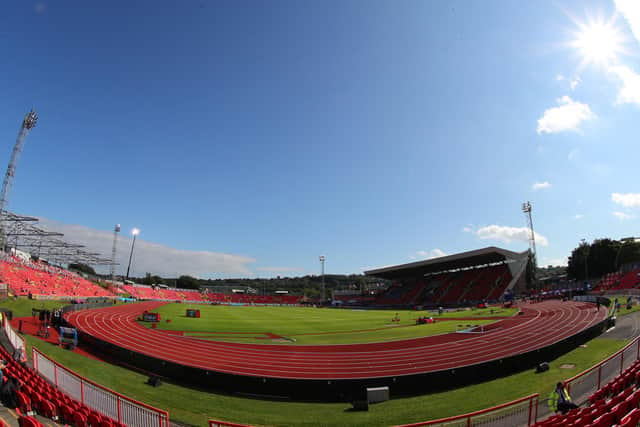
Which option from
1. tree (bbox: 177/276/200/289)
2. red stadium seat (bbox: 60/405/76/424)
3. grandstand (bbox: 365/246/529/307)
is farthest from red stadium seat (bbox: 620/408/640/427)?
tree (bbox: 177/276/200/289)

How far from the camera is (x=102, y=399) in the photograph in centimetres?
1012

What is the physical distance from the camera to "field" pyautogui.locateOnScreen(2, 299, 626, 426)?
11672mm

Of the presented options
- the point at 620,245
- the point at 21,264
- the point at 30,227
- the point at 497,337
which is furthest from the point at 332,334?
the point at 620,245

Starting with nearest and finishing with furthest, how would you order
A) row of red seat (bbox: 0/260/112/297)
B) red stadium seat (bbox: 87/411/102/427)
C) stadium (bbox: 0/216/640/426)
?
red stadium seat (bbox: 87/411/102/427), stadium (bbox: 0/216/640/426), row of red seat (bbox: 0/260/112/297)

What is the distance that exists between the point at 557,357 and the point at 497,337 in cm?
727

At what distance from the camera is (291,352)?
2170cm

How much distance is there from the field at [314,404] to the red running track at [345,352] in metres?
1.53

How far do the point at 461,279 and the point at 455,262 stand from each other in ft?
14.1

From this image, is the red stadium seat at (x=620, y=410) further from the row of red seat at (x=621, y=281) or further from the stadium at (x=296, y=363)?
the row of red seat at (x=621, y=281)

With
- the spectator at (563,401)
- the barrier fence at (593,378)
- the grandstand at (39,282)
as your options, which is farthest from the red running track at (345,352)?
the grandstand at (39,282)

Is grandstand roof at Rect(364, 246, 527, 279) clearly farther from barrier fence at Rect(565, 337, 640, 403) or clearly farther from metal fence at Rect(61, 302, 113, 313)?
metal fence at Rect(61, 302, 113, 313)

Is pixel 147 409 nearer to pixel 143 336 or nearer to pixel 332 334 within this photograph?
pixel 143 336

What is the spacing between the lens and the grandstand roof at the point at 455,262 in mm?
64438

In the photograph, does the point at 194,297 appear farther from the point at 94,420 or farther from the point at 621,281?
the point at 94,420
